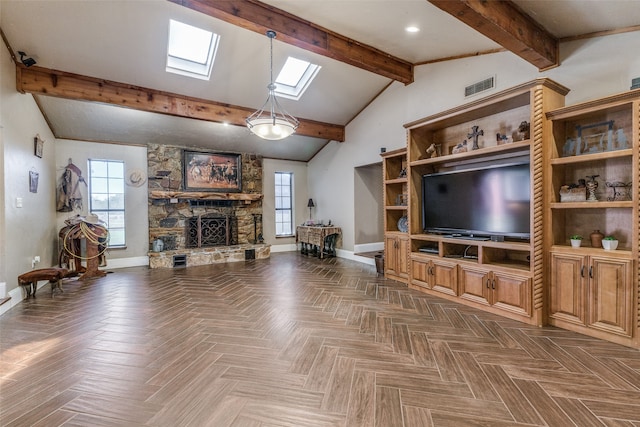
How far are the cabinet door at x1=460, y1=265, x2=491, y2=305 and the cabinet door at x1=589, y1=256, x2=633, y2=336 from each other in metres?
0.91

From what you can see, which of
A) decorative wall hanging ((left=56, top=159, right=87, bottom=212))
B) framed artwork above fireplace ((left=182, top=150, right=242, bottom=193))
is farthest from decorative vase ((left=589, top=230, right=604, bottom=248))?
decorative wall hanging ((left=56, top=159, right=87, bottom=212))

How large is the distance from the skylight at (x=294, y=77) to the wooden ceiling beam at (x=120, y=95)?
2.63 feet

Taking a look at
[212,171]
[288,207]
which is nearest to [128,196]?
[212,171]

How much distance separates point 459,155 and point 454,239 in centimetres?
111

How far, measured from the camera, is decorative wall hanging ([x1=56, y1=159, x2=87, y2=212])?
559 cm

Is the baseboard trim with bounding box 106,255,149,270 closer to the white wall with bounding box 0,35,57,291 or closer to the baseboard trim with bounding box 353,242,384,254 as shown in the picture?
the white wall with bounding box 0,35,57,291

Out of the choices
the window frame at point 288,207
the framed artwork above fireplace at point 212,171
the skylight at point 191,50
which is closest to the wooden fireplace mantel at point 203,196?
the framed artwork above fireplace at point 212,171

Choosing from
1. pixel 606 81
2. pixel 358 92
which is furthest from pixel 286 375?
pixel 358 92

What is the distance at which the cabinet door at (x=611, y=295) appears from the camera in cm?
249

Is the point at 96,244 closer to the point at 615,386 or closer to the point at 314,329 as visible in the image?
the point at 314,329

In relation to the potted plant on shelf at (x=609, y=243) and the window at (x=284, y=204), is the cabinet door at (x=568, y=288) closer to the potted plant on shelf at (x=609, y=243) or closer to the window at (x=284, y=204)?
the potted plant on shelf at (x=609, y=243)

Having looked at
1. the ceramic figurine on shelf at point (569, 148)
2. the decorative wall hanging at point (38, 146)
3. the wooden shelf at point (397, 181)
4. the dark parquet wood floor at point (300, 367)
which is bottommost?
the dark parquet wood floor at point (300, 367)

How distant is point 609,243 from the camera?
8.73 ft

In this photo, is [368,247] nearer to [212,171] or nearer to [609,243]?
[212,171]
